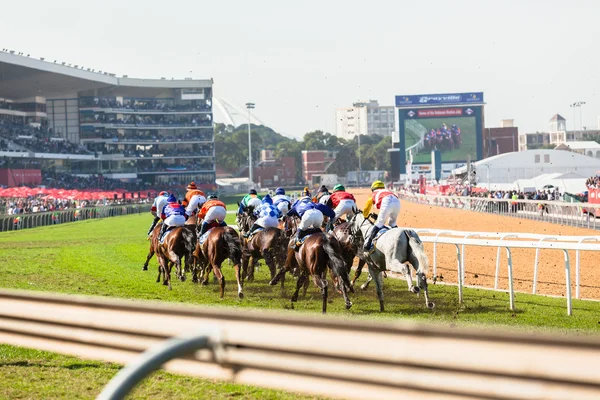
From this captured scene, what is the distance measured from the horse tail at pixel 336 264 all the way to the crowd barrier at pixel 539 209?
16904 mm

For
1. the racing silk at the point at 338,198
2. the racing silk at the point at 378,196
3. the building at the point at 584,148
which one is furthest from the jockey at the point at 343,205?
the building at the point at 584,148

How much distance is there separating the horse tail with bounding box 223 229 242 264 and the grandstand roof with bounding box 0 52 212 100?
180ft

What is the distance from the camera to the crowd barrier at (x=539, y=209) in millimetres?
27953

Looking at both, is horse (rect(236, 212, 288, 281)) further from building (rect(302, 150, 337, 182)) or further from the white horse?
building (rect(302, 150, 337, 182))

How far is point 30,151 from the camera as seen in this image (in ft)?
230

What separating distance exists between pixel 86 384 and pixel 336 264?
5047mm

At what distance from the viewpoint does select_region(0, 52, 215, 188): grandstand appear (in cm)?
7500

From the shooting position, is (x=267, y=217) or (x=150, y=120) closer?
(x=267, y=217)

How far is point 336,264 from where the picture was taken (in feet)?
35.7

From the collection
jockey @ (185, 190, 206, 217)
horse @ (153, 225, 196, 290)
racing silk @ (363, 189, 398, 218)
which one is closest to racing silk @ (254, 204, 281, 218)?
horse @ (153, 225, 196, 290)

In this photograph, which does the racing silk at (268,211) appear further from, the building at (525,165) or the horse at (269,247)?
the building at (525,165)

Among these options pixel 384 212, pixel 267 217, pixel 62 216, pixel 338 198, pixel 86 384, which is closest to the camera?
pixel 86 384

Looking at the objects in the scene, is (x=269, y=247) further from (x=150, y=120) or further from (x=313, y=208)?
(x=150, y=120)

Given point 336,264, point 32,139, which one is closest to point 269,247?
point 336,264
